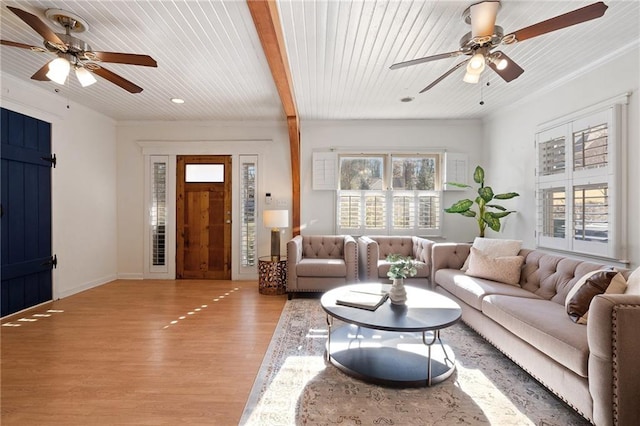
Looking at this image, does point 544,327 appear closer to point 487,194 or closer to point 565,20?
point 565,20

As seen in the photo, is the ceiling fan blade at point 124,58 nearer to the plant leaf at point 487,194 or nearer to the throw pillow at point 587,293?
the throw pillow at point 587,293

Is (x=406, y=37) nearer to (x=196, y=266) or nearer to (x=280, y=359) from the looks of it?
(x=280, y=359)

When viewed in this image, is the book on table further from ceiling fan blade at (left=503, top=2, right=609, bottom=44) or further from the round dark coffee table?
ceiling fan blade at (left=503, top=2, right=609, bottom=44)

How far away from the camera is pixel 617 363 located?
1464 millimetres

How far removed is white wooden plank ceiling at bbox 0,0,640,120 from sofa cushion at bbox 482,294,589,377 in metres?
2.25

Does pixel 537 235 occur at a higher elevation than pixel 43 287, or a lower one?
higher

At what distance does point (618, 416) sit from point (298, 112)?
14.7 ft

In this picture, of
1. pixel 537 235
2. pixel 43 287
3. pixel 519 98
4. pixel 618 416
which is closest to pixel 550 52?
pixel 519 98

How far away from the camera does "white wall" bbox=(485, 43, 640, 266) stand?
106 inches

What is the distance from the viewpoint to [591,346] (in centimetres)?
154

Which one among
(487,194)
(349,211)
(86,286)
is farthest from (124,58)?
(487,194)

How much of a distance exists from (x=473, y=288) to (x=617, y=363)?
51.8 inches

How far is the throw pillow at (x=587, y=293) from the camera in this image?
6.36 feet

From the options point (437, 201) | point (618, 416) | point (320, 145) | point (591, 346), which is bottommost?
point (618, 416)
